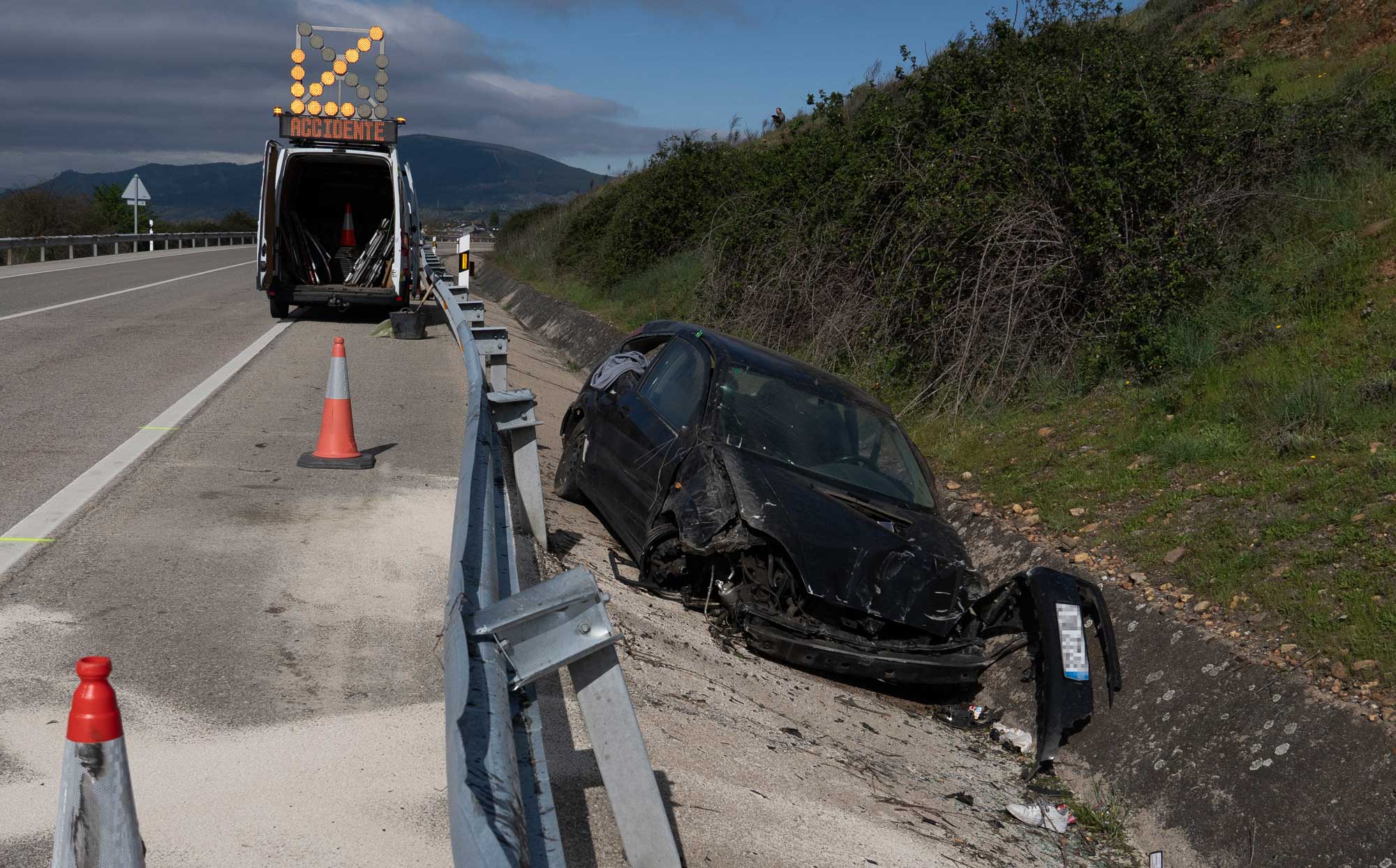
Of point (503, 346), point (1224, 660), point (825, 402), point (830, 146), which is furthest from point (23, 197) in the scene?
point (1224, 660)

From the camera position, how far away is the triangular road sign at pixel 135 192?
138 ft

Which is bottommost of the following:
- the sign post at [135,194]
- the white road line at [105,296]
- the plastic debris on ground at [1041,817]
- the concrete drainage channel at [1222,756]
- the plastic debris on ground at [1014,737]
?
the plastic debris on ground at [1014,737]

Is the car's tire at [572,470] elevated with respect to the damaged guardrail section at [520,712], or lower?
lower

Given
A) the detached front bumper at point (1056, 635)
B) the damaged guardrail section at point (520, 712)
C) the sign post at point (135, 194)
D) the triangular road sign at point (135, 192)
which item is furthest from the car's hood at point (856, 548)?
the triangular road sign at point (135, 192)

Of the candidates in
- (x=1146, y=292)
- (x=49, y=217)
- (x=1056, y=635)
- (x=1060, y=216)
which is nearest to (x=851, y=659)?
(x=1056, y=635)

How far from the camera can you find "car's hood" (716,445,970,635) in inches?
230

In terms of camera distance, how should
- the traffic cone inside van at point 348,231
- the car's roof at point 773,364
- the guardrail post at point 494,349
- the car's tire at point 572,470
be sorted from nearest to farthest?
1. the car's roof at point 773,364
2. the car's tire at point 572,470
3. the guardrail post at point 494,349
4. the traffic cone inside van at point 348,231

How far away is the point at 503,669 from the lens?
9.09ft

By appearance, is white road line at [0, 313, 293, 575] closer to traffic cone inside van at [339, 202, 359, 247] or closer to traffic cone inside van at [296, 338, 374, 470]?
traffic cone inside van at [296, 338, 374, 470]

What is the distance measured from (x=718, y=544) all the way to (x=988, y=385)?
5463 mm

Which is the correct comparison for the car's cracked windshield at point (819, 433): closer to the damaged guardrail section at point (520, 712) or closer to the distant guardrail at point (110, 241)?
the damaged guardrail section at point (520, 712)

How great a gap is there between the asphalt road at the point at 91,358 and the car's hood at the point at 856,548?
12.5ft

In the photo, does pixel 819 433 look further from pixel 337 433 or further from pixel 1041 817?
pixel 337 433

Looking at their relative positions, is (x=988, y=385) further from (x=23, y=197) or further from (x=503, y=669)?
(x=23, y=197)
